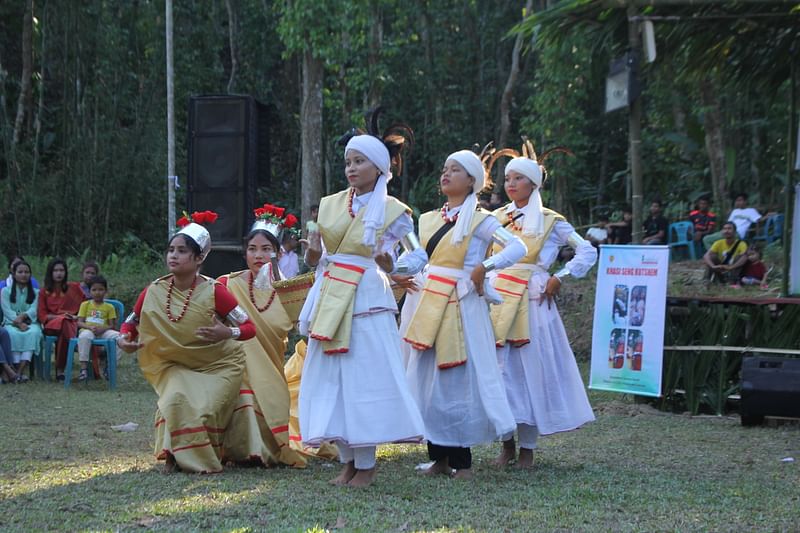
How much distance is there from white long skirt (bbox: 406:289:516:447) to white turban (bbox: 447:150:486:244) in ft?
1.17

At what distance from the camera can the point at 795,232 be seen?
32.0 feet

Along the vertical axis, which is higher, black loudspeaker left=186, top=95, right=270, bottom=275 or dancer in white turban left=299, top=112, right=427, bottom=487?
black loudspeaker left=186, top=95, right=270, bottom=275

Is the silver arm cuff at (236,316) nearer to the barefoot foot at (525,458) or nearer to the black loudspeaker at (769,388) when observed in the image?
the barefoot foot at (525,458)

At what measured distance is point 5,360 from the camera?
11.8m

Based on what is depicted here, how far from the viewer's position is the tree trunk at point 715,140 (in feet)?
61.5

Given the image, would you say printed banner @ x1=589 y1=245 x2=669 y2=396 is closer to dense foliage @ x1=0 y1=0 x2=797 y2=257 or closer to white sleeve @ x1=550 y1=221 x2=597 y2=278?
white sleeve @ x1=550 y1=221 x2=597 y2=278

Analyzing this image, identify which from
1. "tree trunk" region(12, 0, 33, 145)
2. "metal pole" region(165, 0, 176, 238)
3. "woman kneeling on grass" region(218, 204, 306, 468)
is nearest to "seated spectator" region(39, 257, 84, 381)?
"metal pole" region(165, 0, 176, 238)

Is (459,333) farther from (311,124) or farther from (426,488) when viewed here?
(311,124)

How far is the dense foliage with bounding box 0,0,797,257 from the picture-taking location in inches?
786

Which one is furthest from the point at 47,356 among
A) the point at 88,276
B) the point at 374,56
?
the point at 374,56

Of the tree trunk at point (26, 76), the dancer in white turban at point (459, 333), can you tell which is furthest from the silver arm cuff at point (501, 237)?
the tree trunk at point (26, 76)

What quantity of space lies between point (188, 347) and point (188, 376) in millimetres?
177

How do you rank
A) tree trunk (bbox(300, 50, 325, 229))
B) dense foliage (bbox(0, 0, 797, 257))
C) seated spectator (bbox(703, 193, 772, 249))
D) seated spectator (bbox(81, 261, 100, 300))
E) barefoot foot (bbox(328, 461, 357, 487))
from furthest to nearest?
dense foliage (bbox(0, 0, 797, 257)) → tree trunk (bbox(300, 50, 325, 229)) → seated spectator (bbox(703, 193, 772, 249)) → seated spectator (bbox(81, 261, 100, 300)) → barefoot foot (bbox(328, 461, 357, 487))

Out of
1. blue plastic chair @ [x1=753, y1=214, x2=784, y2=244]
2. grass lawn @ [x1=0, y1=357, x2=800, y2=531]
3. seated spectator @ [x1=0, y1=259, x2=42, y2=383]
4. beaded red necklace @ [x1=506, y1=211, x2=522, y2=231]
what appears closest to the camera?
grass lawn @ [x1=0, y1=357, x2=800, y2=531]
